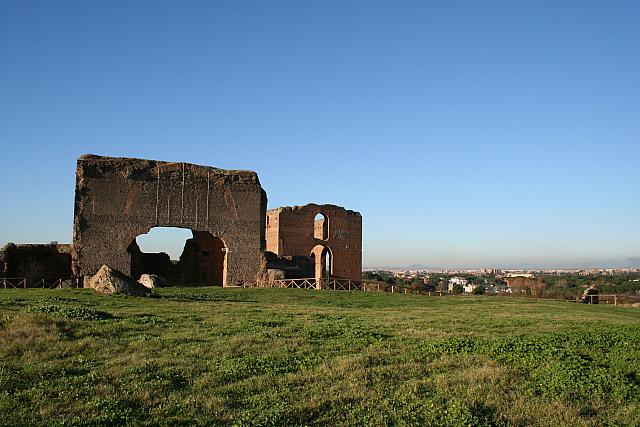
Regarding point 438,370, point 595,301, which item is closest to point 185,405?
point 438,370

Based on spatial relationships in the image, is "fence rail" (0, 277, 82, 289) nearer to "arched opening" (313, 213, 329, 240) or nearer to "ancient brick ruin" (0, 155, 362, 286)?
"ancient brick ruin" (0, 155, 362, 286)

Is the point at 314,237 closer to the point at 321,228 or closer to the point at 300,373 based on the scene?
the point at 321,228

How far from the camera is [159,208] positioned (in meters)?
28.2

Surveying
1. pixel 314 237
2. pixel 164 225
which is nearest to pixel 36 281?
pixel 164 225

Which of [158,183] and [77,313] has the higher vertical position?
[158,183]

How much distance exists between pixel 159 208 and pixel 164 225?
852 millimetres

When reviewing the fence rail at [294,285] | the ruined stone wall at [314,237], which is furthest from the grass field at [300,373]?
the ruined stone wall at [314,237]

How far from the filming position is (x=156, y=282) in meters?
23.1

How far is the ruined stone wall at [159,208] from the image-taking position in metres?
26.7

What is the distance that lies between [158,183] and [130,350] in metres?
20.4

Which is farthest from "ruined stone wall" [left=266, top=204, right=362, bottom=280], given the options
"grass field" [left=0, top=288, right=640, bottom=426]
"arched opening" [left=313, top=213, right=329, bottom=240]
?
"grass field" [left=0, top=288, right=640, bottom=426]

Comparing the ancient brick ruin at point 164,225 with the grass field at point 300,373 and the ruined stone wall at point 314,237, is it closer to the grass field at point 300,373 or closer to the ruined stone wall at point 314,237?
the ruined stone wall at point 314,237

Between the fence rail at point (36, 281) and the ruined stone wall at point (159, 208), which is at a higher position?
the ruined stone wall at point (159, 208)

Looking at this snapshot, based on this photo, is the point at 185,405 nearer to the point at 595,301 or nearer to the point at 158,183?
the point at 158,183
